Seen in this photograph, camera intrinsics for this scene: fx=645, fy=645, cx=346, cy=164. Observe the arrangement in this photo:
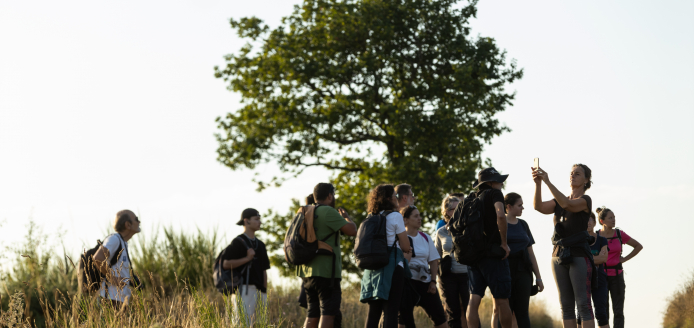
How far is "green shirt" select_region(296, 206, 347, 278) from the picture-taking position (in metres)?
7.02

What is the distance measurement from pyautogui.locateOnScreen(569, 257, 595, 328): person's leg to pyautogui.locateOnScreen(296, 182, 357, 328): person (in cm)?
232

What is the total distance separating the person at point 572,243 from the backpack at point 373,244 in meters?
1.60

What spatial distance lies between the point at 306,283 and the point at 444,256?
1.86 metres

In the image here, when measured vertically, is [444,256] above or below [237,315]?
above

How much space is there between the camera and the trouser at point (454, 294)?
782 cm

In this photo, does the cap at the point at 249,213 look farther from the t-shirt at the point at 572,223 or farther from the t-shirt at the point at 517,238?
the t-shirt at the point at 572,223

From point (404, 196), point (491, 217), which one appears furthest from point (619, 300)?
point (404, 196)

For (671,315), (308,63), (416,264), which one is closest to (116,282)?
(416,264)

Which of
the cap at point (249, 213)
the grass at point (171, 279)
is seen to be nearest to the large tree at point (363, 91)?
the grass at point (171, 279)

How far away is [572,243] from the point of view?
21.4ft

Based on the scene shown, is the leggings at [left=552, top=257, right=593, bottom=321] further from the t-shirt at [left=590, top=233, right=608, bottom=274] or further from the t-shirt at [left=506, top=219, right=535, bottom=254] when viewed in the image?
the t-shirt at [left=590, top=233, right=608, bottom=274]

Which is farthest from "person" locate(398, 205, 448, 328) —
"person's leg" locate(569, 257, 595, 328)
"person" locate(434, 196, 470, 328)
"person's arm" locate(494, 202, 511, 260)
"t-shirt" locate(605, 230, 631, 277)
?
"t-shirt" locate(605, 230, 631, 277)

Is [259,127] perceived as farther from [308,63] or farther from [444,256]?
[444,256]

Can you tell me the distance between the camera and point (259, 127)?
20.7 m
